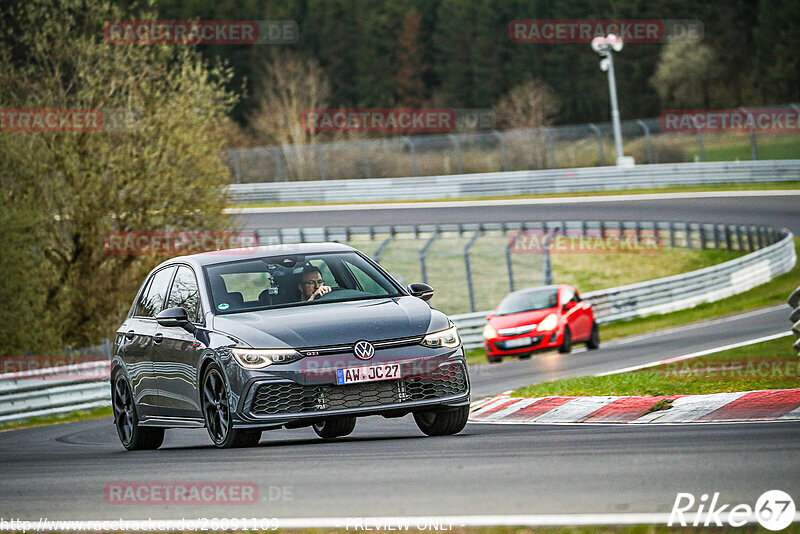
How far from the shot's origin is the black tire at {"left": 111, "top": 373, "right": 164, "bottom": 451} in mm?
11727

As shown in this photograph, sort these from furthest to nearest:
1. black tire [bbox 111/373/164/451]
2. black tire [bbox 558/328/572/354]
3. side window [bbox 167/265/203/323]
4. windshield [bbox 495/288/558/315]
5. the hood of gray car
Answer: windshield [bbox 495/288/558/315] → black tire [bbox 558/328/572/354] → black tire [bbox 111/373/164/451] → side window [bbox 167/265/203/323] → the hood of gray car

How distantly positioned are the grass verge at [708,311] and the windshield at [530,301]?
2697 millimetres

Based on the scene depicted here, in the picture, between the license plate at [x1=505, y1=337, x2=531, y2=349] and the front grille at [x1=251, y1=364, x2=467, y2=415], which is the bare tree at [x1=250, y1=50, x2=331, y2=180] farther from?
the front grille at [x1=251, y1=364, x2=467, y2=415]

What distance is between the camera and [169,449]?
460 inches

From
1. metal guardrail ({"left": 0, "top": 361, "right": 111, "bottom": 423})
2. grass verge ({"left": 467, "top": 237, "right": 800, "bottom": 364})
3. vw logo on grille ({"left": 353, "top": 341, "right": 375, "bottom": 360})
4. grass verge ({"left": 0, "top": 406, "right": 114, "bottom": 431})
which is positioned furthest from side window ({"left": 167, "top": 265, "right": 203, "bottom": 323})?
grass verge ({"left": 467, "top": 237, "right": 800, "bottom": 364})

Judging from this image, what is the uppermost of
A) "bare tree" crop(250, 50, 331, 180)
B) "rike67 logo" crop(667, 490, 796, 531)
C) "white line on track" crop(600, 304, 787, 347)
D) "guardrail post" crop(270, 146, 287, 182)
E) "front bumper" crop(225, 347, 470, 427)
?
"bare tree" crop(250, 50, 331, 180)

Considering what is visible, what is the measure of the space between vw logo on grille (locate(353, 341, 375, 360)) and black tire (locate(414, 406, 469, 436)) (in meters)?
1.04

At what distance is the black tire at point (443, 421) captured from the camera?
10172 mm

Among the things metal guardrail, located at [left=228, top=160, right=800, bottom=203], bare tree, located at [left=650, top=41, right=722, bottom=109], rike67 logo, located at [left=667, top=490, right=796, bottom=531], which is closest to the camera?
rike67 logo, located at [left=667, top=490, right=796, bottom=531]

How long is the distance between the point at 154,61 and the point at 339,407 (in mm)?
22786

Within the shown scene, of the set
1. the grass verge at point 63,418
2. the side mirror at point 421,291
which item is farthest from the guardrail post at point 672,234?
the side mirror at point 421,291

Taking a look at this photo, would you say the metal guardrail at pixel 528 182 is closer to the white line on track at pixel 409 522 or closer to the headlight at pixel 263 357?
the headlight at pixel 263 357

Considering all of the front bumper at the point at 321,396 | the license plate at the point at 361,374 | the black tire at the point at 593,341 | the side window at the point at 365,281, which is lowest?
the black tire at the point at 593,341

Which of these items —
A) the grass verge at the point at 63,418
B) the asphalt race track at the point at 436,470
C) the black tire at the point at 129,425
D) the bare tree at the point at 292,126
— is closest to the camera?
the asphalt race track at the point at 436,470
